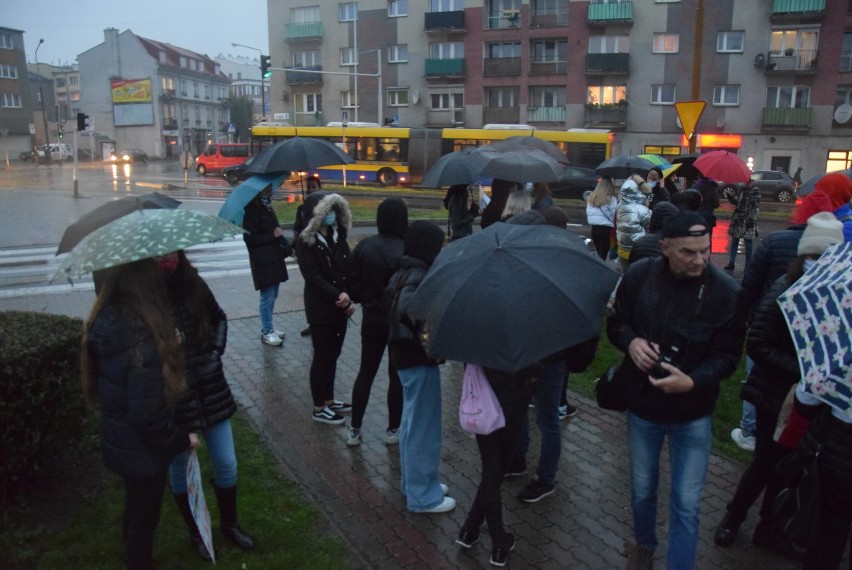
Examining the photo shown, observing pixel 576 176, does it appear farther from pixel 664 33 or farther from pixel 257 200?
pixel 257 200

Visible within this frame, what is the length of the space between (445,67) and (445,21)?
301 cm

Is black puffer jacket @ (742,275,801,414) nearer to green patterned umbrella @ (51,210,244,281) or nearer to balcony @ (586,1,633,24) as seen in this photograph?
green patterned umbrella @ (51,210,244,281)

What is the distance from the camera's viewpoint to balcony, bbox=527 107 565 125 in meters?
43.4

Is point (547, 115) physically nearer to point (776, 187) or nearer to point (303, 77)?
point (776, 187)

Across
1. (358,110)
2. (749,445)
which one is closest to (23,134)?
(358,110)

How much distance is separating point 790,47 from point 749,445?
1613 inches

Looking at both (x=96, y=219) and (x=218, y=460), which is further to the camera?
(x=96, y=219)

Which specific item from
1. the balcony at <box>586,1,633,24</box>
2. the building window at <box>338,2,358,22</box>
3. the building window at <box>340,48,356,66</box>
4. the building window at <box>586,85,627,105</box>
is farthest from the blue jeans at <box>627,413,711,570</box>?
the building window at <box>338,2,358,22</box>

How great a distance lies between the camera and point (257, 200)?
720cm

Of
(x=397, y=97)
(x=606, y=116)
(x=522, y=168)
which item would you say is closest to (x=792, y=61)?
(x=606, y=116)

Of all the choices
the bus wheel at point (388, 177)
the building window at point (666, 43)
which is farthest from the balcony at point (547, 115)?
the bus wheel at point (388, 177)

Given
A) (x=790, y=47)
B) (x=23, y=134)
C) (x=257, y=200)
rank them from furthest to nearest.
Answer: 1. (x=23, y=134)
2. (x=790, y=47)
3. (x=257, y=200)

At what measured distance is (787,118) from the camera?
38.2m

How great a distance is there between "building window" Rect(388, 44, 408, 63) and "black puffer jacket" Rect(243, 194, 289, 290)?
42793 millimetres
